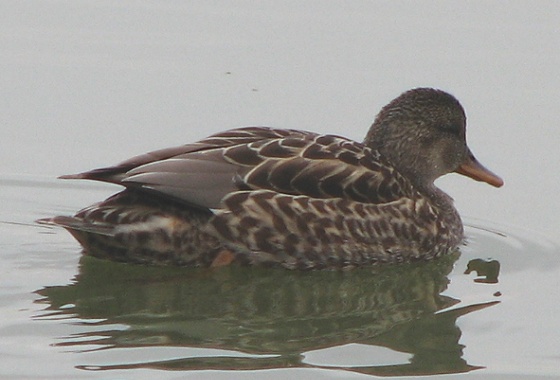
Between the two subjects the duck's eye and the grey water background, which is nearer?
Answer: the grey water background

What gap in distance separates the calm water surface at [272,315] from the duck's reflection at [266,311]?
0.01 meters

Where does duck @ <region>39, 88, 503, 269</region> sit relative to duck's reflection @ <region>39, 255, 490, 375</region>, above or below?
above

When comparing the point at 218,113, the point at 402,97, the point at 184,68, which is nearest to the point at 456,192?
the point at 402,97

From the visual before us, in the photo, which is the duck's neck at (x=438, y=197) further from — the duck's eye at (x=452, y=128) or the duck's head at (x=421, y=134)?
the duck's eye at (x=452, y=128)

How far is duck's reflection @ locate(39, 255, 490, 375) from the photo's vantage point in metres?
8.23

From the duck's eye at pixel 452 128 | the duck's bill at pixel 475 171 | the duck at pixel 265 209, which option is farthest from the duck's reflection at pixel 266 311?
the duck's eye at pixel 452 128

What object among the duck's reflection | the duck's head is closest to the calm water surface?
the duck's reflection

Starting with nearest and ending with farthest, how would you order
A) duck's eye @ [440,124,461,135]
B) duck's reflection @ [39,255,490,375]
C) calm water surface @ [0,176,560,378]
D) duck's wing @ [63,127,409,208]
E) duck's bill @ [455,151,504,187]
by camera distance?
calm water surface @ [0,176,560,378]
duck's reflection @ [39,255,490,375]
duck's wing @ [63,127,409,208]
duck's eye @ [440,124,461,135]
duck's bill @ [455,151,504,187]

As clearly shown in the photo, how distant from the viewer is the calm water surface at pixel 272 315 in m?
7.96

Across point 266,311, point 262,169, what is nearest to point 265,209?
point 262,169

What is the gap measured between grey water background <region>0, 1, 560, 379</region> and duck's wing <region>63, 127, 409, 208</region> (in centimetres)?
58

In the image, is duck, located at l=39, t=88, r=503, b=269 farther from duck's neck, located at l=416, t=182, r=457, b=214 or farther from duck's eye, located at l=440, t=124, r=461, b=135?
duck's eye, located at l=440, t=124, r=461, b=135

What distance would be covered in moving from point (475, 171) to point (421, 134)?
0.60 m

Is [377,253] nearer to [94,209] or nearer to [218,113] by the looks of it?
[94,209]
